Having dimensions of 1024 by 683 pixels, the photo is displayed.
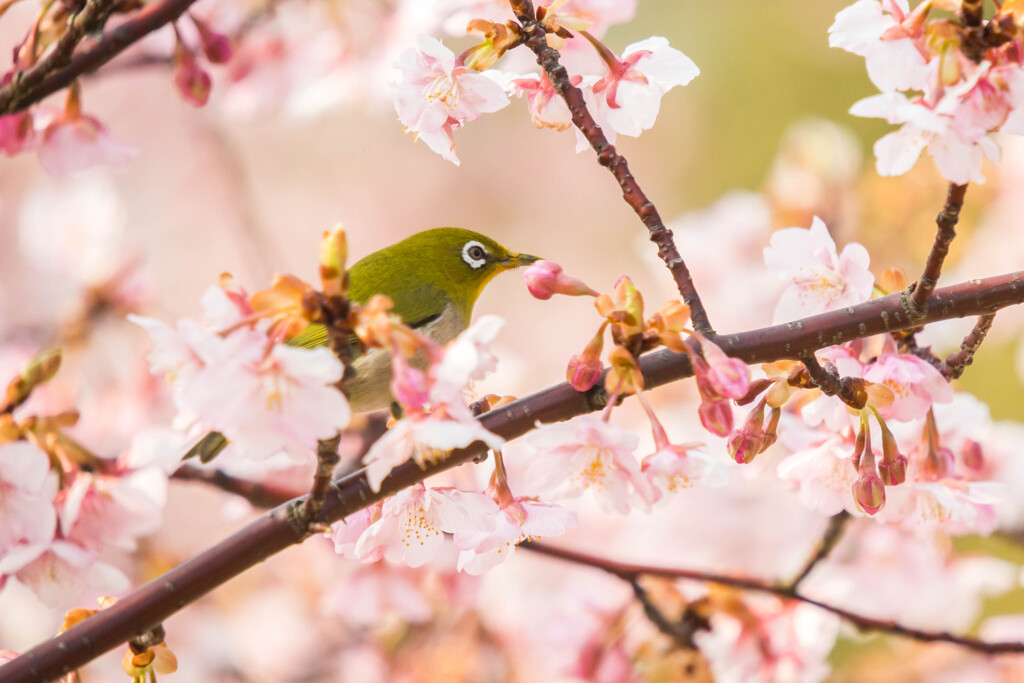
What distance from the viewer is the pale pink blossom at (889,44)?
0.62m

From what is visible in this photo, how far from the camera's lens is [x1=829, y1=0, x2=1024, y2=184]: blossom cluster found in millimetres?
582

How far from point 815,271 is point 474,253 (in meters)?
0.42

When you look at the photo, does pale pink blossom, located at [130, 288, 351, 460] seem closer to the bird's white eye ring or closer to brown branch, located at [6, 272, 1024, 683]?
brown branch, located at [6, 272, 1024, 683]

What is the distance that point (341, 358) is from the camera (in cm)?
52

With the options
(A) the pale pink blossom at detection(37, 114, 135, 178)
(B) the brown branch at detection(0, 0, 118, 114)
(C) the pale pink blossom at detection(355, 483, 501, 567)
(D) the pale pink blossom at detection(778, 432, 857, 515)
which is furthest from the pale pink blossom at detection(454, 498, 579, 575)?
(A) the pale pink blossom at detection(37, 114, 135, 178)

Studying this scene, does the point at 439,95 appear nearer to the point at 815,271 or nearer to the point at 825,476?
the point at 815,271

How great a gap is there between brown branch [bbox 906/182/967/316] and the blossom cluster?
2 centimetres

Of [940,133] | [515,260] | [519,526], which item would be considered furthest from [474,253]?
[940,133]

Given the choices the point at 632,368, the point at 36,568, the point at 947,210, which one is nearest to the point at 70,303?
the point at 36,568

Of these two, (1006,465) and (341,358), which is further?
(1006,465)

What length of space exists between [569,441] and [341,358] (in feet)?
0.54

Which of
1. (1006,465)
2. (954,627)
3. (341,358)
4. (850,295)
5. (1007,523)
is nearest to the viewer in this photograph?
(341,358)

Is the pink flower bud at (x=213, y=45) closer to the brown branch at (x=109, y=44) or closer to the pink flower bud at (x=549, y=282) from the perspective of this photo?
the brown branch at (x=109, y=44)

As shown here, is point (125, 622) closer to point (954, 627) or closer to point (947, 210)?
point (947, 210)
